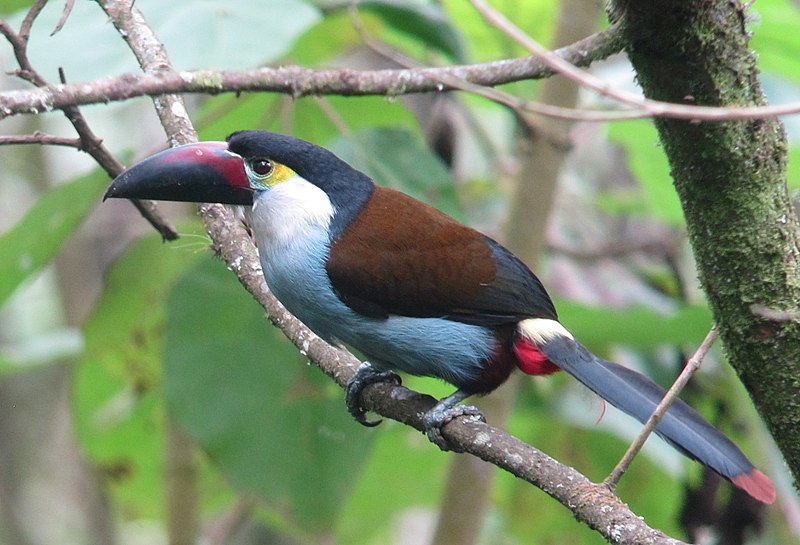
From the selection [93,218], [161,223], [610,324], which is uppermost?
[161,223]

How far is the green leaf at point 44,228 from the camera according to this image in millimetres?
2840

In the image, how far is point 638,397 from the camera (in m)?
2.27

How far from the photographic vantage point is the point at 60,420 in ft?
20.9

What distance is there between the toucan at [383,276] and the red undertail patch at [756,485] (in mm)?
341

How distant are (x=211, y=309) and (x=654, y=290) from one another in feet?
5.91

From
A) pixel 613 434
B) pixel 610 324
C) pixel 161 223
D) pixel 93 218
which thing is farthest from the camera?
pixel 93 218

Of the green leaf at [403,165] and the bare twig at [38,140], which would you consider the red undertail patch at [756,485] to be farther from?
the bare twig at [38,140]

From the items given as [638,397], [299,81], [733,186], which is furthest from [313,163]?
[733,186]

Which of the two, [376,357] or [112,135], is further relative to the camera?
[112,135]

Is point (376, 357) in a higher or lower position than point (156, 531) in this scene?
higher

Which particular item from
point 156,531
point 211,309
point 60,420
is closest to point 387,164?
point 211,309

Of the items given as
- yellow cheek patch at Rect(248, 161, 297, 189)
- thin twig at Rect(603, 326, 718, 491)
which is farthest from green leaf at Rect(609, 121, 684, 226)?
thin twig at Rect(603, 326, 718, 491)

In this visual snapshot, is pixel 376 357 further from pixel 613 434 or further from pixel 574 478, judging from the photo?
pixel 613 434

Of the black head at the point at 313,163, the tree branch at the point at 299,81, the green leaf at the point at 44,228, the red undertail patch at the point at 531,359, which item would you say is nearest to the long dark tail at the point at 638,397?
the red undertail patch at the point at 531,359
